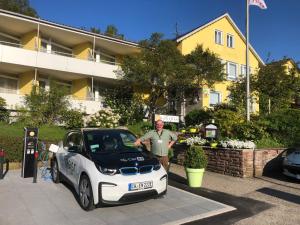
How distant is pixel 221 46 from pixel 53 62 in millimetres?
15967

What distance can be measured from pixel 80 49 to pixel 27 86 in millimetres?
5321

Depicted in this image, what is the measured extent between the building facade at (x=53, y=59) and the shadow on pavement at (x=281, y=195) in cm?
1520

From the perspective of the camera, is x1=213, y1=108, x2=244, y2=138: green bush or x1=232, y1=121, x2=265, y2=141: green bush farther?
x1=213, y1=108, x2=244, y2=138: green bush

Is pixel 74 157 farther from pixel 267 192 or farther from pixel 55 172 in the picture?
pixel 267 192

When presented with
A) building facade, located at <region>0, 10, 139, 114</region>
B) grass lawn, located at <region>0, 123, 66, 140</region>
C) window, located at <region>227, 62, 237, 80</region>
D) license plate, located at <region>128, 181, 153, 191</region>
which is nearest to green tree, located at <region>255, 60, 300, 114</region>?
window, located at <region>227, 62, 237, 80</region>

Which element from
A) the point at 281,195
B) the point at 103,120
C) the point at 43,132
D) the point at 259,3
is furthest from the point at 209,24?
the point at 281,195

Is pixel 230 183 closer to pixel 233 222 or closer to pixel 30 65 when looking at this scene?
pixel 233 222

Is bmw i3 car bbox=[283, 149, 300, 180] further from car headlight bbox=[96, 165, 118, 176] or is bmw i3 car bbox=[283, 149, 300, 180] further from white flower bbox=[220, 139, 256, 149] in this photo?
car headlight bbox=[96, 165, 118, 176]

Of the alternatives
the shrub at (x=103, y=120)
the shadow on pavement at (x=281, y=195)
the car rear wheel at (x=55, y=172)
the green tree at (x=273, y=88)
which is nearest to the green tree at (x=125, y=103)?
the shrub at (x=103, y=120)

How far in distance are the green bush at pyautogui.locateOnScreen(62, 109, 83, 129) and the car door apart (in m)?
10.5

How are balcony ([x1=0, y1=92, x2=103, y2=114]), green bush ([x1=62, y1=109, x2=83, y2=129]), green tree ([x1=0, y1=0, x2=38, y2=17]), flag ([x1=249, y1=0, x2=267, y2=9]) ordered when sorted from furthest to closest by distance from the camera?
green tree ([x1=0, y1=0, x2=38, y2=17])
balcony ([x1=0, y1=92, x2=103, y2=114])
green bush ([x1=62, y1=109, x2=83, y2=129])
flag ([x1=249, y1=0, x2=267, y2=9])

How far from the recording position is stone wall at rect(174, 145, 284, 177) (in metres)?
11.3

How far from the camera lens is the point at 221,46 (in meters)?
31.1

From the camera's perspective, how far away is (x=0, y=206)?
7.18m
